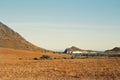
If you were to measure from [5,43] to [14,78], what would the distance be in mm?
133876

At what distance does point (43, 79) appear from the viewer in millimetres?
30016

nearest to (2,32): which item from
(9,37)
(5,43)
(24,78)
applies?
(9,37)

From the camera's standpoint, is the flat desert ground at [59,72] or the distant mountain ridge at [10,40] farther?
the distant mountain ridge at [10,40]

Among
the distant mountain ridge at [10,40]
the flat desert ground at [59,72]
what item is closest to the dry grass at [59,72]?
the flat desert ground at [59,72]

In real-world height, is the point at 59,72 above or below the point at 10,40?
below

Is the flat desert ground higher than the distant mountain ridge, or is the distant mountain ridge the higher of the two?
the distant mountain ridge

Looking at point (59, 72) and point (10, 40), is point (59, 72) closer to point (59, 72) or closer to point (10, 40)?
point (59, 72)

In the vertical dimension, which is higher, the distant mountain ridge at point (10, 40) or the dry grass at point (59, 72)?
the distant mountain ridge at point (10, 40)

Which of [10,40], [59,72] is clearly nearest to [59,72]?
[59,72]

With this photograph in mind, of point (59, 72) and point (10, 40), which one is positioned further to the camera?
point (10, 40)

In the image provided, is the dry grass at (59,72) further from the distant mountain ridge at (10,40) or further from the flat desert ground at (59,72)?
the distant mountain ridge at (10,40)

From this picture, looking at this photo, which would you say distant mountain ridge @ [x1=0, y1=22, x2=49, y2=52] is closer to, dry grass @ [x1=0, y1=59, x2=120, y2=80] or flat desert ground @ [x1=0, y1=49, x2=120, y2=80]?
flat desert ground @ [x1=0, y1=49, x2=120, y2=80]

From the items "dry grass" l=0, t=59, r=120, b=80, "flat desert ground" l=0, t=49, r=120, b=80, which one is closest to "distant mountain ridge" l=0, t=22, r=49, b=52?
"flat desert ground" l=0, t=49, r=120, b=80

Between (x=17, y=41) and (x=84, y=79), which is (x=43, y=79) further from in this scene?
(x=17, y=41)
